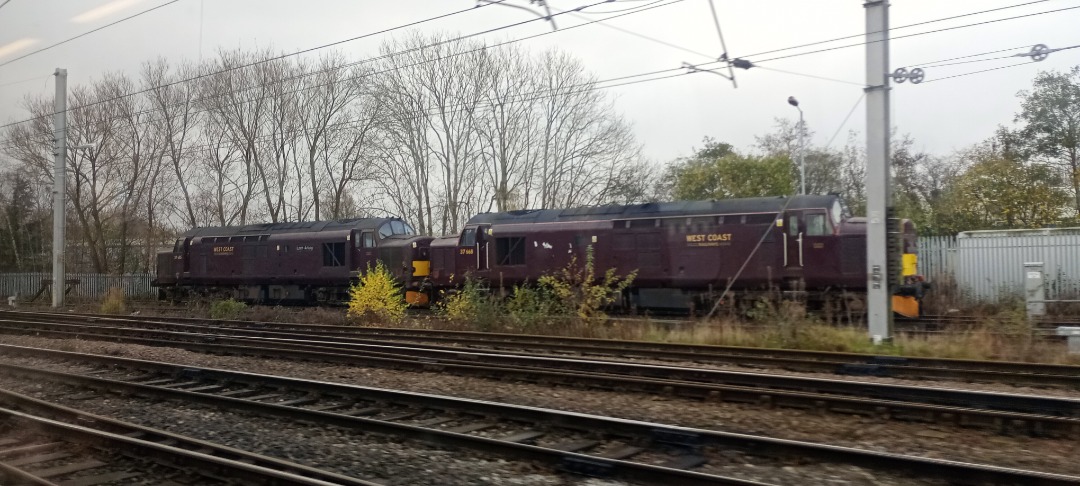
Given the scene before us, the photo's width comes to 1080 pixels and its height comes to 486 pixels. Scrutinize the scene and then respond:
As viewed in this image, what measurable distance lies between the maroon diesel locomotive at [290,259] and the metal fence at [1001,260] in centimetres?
1546

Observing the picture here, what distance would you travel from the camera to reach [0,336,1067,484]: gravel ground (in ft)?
21.1

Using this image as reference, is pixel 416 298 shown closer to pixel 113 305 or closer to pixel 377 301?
pixel 377 301

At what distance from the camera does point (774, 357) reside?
12.4 m

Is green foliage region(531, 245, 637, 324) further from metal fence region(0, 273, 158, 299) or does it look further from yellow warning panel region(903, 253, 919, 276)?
metal fence region(0, 273, 158, 299)

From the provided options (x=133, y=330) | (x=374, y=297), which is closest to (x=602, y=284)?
(x=374, y=297)

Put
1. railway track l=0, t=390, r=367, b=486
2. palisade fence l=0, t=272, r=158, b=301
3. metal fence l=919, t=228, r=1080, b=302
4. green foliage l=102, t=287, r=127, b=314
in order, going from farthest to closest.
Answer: palisade fence l=0, t=272, r=158, b=301 < green foliage l=102, t=287, r=127, b=314 < metal fence l=919, t=228, r=1080, b=302 < railway track l=0, t=390, r=367, b=486

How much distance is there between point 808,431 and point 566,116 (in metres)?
27.5

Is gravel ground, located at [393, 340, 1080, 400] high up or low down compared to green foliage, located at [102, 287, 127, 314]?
down

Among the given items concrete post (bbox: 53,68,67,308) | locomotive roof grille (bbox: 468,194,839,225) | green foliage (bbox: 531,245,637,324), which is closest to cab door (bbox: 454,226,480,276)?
locomotive roof grille (bbox: 468,194,839,225)

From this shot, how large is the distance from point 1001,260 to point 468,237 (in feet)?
48.4

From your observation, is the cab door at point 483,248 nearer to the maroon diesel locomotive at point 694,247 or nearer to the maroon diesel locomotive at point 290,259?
the maroon diesel locomotive at point 694,247

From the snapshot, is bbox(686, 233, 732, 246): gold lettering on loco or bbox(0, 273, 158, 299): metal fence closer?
bbox(686, 233, 732, 246): gold lettering on loco

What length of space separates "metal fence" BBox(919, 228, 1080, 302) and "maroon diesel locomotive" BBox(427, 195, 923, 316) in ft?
14.5

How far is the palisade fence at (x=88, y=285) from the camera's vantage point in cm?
3703
